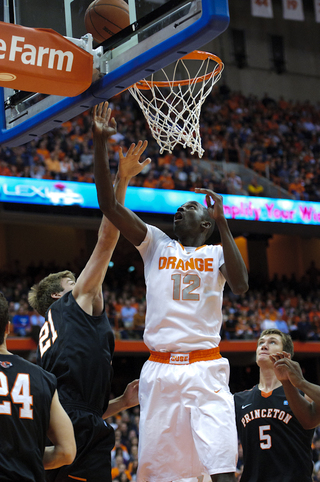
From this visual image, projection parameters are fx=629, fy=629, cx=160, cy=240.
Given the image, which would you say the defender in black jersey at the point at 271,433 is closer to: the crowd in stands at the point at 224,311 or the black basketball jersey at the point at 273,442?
the black basketball jersey at the point at 273,442

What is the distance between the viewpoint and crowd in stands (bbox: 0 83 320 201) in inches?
612

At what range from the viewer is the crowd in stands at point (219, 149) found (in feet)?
51.0

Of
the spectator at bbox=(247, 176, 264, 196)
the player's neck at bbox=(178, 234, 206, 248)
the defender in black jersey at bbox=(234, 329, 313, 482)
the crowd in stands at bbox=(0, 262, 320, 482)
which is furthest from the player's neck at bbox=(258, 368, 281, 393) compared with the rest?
the spectator at bbox=(247, 176, 264, 196)

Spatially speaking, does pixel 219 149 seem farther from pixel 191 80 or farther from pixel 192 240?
pixel 192 240

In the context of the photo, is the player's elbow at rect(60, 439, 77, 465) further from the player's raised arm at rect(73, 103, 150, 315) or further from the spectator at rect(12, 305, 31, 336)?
the spectator at rect(12, 305, 31, 336)

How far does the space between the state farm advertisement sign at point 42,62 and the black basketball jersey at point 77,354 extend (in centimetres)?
126

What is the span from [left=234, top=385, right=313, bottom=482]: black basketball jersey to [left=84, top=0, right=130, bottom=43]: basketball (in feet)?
9.18

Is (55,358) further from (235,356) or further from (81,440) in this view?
(235,356)

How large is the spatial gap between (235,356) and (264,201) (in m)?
4.46

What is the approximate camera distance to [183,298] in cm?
369

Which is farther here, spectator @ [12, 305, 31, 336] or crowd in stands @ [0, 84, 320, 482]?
crowd in stands @ [0, 84, 320, 482]

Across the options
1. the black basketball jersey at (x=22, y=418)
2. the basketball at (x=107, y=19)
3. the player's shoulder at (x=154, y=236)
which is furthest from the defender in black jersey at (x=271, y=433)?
the basketball at (x=107, y=19)

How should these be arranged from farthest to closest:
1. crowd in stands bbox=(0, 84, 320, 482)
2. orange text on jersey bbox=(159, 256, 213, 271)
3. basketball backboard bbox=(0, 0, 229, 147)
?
crowd in stands bbox=(0, 84, 320, 482) < orange text on jersey bbox=(159, 256, 213, 271) < basketball backboard bbox=(0, 0, 229, 147)

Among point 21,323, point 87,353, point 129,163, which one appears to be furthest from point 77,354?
point 21,323
